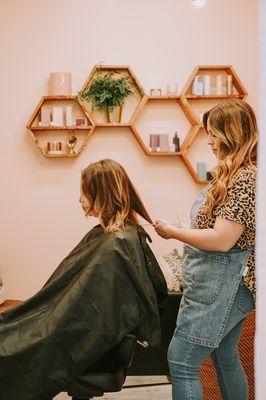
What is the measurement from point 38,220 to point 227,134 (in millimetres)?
2771

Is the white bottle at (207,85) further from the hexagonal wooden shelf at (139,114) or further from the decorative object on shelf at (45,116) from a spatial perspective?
the decorative object on shelf at (45,116)

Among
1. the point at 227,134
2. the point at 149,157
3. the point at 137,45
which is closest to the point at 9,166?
the point at 149,157

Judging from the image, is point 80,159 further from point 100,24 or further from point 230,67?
point 230,67

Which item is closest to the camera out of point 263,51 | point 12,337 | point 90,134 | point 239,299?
point 263,51

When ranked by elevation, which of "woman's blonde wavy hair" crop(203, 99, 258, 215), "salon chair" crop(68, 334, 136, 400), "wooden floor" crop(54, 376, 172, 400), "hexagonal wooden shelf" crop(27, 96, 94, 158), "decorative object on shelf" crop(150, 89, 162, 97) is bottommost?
"wooden floor" crop(54, 376, 172, 400)

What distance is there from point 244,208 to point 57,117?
2746 mm

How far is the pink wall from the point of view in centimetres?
430

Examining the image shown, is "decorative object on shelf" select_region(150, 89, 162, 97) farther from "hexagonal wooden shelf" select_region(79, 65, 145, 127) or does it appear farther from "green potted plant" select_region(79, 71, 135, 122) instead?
"green potted plant" select_region(79, 71, 135, 122)

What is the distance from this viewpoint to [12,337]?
2104 mm

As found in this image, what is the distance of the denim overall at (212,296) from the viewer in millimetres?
1848

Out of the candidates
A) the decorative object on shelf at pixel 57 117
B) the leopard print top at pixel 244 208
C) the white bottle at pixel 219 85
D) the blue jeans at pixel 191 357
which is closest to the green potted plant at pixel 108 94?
the decorative object on shelf at pixel 57 117

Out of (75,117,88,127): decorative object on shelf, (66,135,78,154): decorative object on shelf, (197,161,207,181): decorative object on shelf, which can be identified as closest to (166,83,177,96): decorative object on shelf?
(197,161,207,181): decorative object on shelf

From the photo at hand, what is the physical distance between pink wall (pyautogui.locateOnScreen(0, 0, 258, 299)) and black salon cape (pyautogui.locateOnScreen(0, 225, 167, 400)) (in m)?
2.15

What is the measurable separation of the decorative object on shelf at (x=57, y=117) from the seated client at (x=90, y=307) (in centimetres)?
209
